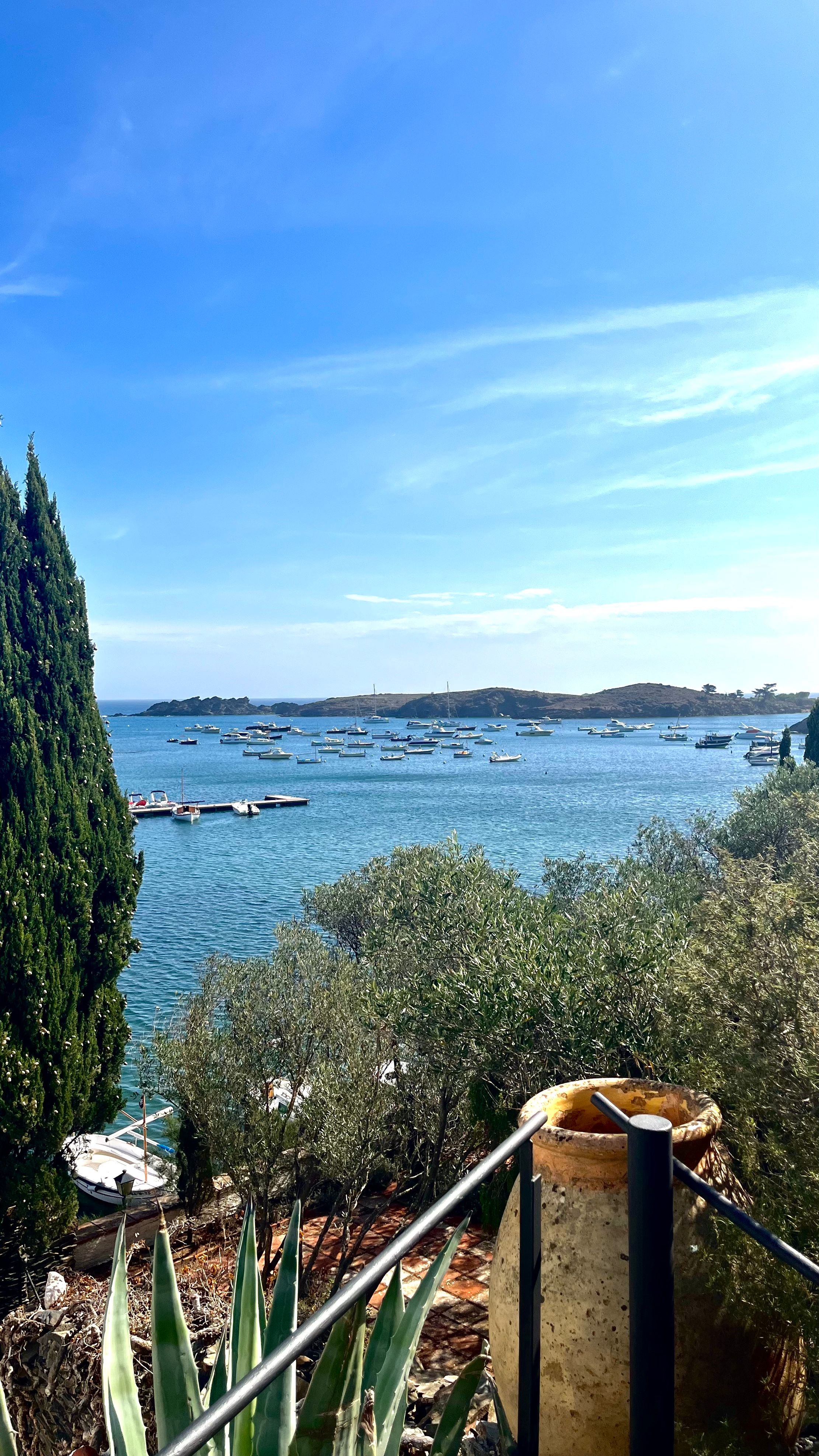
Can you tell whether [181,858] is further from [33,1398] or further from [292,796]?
[33,1398]

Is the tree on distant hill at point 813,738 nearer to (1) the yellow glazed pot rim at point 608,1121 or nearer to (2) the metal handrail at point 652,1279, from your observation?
(1) the yellow glazed pot rim at point 608,1121

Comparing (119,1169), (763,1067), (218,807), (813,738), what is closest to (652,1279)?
(763,1067)

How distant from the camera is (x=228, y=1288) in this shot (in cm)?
→ 806

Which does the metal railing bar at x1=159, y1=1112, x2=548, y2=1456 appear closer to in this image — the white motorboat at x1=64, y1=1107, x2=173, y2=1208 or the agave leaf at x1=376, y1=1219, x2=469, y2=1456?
the agave leaf at x1=376, y1=1219, x2=469, y2=1456

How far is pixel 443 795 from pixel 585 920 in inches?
3025

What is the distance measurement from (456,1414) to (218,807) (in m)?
77.8

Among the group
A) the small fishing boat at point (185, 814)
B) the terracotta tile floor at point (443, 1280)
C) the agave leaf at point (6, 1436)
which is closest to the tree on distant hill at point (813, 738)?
the terracotta tile floor at point (443, 1280)

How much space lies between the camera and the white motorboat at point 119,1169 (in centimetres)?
1550

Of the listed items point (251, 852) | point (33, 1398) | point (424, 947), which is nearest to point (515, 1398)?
point (33, 1398)

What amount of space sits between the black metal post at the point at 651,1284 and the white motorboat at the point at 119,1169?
45.8 feet

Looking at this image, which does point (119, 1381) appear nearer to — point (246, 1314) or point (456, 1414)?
point (246, 1314)

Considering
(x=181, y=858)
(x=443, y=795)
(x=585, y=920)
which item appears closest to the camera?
(x=585, y=920)

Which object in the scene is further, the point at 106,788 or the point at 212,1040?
the point at 106,788

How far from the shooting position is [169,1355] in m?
2.27
